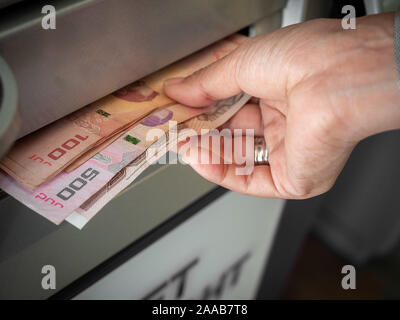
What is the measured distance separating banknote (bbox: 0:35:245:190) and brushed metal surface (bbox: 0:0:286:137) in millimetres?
53

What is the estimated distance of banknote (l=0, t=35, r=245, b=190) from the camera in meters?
0.49

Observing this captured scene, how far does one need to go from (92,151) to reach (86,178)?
0.05 m

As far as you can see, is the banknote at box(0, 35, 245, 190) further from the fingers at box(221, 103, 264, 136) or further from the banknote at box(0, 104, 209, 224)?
the fingers at box(221, 103, 264, 136)

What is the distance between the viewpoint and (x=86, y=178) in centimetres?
53

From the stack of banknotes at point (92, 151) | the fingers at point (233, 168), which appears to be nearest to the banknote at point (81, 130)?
the stack of banknotes at point (92, 151)

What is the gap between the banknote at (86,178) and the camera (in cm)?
47

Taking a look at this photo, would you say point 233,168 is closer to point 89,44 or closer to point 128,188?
point 128,188

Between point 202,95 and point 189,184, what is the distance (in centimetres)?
15

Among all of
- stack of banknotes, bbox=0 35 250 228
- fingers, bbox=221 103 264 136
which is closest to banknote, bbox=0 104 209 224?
stack of banknotes, bbox=0 35 250 228

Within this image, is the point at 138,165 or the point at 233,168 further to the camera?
the point at 233,168

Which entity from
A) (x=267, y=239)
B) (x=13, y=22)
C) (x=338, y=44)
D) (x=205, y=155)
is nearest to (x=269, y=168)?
(x=205, y=155)

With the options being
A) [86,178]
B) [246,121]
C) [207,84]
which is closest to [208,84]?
[207,84]

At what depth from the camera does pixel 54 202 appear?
1.56 feet
